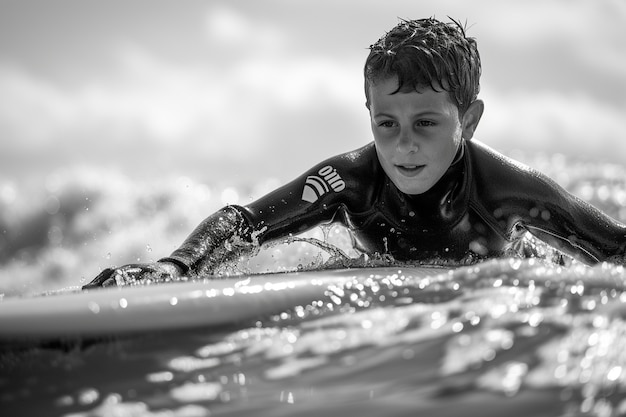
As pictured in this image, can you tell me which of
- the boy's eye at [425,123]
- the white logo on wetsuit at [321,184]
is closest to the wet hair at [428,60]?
the boy's eye at [425,123]

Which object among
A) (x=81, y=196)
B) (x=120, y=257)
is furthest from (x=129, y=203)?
(x=120, y=257)

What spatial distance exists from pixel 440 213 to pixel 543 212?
0.41 metres

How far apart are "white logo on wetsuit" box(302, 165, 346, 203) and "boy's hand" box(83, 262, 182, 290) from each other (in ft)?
2.45

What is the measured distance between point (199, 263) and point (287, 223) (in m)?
0.45

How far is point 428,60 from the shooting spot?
127 inches

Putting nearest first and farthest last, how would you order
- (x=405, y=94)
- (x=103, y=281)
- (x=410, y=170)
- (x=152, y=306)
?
(x=152, y=306) → (x=103, y=281) → (x=405, y=94) → (x=410, y=170)

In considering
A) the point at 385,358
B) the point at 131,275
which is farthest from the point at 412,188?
the point at 385,358

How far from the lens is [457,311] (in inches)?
74.6

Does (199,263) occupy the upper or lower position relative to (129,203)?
lower

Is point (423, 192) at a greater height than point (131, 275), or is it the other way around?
point (423, 192)

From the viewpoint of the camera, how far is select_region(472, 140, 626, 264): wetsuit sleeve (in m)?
3.27

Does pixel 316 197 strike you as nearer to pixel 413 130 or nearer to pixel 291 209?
pixel 291 209

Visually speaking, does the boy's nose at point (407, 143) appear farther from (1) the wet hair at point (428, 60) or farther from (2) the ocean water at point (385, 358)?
(2) the ocean water at point (385, 358)

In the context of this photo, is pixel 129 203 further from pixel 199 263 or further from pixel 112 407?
pixel 112 407
